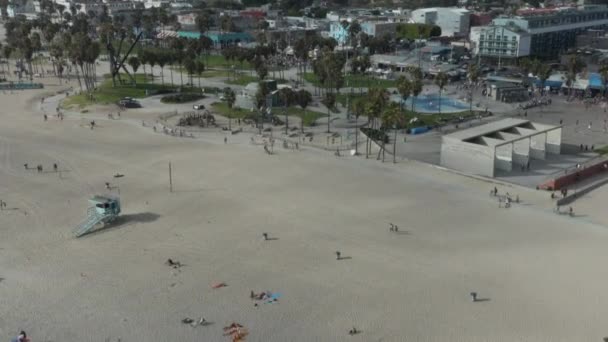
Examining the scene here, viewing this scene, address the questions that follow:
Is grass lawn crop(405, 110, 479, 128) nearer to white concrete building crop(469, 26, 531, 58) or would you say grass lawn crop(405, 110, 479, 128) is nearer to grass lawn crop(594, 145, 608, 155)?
grass lawn crop(594, 145, 608, 155)

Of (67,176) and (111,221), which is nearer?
(111,221)

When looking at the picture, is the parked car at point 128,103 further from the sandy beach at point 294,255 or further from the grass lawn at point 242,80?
the sandy beach at point 294,255

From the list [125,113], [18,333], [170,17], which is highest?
[170,17]

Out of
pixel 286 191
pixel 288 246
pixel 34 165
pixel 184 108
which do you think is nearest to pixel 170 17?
pixel 184 108

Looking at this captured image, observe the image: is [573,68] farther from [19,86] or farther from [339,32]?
[19,86]

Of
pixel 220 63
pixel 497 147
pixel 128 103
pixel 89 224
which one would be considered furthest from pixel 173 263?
pixel 220 63

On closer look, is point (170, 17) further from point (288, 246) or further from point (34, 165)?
point (288, 246)

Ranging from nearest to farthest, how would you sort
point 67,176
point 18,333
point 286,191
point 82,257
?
point 18,333
point 82,257
point 286,191
point 67,176

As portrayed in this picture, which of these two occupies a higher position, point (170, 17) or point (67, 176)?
point (170, 17)

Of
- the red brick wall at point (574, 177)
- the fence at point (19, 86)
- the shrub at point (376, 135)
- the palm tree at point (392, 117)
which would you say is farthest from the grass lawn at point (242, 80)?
the red brick wall at point (574, 177)
